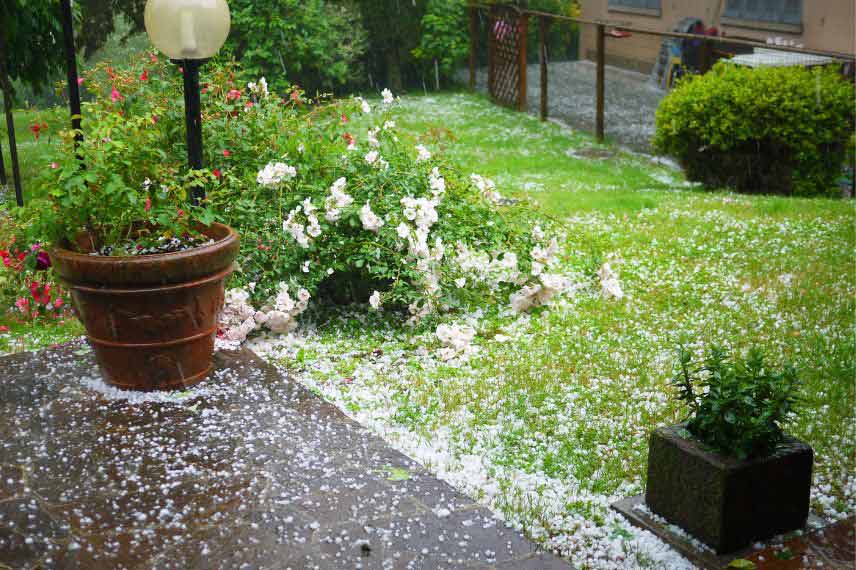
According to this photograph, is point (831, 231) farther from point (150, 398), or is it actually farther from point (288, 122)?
point (150, 398)

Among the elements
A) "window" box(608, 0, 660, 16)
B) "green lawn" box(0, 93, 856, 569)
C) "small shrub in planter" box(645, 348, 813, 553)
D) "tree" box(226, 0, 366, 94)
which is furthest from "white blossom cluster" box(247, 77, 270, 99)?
"window" box(608, 0, 660, 16)

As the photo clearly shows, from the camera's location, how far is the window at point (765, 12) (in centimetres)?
1145

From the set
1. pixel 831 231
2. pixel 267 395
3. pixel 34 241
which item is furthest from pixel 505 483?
pixel 831 231

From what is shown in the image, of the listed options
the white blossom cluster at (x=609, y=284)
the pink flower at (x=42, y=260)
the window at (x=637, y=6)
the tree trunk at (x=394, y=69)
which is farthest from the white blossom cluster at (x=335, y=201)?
the window at (x=637, y=6)

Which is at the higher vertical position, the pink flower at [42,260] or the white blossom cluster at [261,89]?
the white blossom cluster at [261,89]

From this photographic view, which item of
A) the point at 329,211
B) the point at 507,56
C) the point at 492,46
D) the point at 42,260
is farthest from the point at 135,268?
the point at 492,46

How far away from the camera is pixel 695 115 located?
8.52 metres

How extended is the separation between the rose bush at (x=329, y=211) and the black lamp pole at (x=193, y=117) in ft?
0.59

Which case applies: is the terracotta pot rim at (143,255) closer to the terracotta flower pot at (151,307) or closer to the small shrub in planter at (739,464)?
the terracotta flower pot at (151,307)

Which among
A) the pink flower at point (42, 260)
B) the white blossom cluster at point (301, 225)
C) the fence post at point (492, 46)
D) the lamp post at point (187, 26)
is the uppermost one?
the fence post at point (492, 46)

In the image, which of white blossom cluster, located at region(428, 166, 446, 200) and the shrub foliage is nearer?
the shrub foliage

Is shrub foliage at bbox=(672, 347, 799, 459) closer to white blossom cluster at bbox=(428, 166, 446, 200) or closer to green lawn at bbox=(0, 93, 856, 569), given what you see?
green lawn at bbox=(0, 93, 856, 569)

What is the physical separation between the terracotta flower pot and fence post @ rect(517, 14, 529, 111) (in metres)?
9.89

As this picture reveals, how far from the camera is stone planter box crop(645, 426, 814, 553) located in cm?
263
